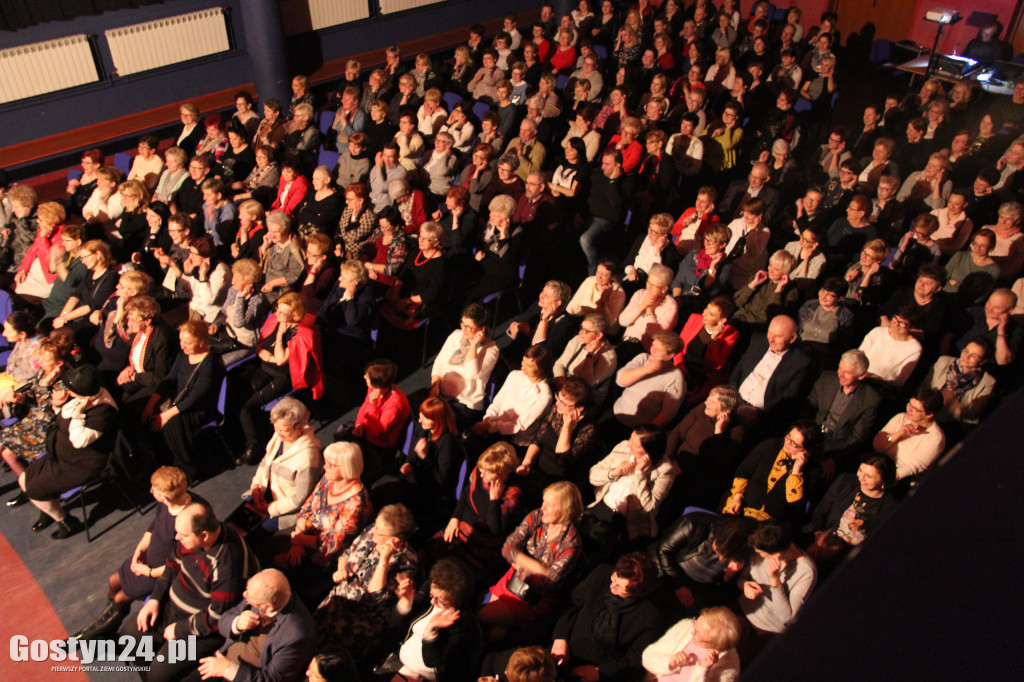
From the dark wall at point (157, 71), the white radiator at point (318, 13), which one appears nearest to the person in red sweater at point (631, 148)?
the dark wall at point (157, 71)

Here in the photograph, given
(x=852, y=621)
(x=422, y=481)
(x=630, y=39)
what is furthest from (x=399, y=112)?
(x=852, y=621)

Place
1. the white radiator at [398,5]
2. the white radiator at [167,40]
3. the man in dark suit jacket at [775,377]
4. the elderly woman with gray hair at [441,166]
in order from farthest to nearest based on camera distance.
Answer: the white radiator at [398,5] → the white radiator at [167,40] → the elderly woman with gray hair at [441,166] → the man in dark suit jacket at [775,377]

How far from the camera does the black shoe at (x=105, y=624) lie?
3523 millimetres

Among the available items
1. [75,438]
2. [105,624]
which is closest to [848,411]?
[105,624]

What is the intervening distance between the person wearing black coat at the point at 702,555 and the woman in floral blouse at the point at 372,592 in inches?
46.3

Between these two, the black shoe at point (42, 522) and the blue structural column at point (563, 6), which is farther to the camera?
the blue structural column at point (563, 6)

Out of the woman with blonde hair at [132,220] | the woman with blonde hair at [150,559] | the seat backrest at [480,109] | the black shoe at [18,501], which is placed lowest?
the black shoe at [18,501]

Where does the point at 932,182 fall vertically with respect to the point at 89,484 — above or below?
above

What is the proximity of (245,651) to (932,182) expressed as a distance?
232 inches

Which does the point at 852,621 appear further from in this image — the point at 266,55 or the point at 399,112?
the point at 266,55

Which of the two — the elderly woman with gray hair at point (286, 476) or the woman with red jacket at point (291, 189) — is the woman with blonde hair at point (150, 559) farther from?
the woman with red jacket at point (291, 189)

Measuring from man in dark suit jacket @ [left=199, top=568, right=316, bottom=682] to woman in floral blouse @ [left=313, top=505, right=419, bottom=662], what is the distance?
0.18 meters

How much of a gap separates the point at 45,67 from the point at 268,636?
7.53m

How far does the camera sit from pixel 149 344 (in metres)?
4.37
